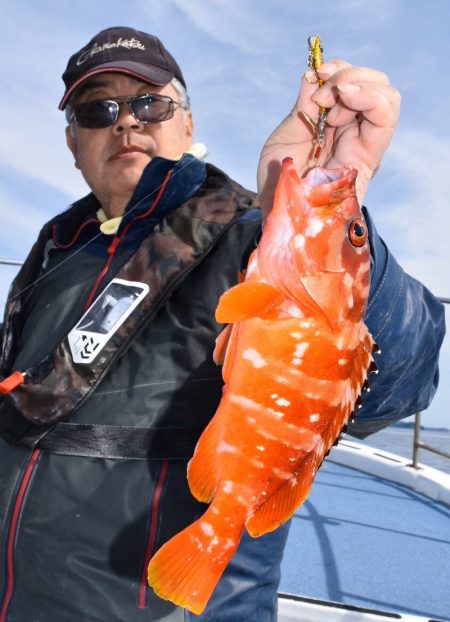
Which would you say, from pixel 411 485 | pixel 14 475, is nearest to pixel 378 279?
pixel 14 475

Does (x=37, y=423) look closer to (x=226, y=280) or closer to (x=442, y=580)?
(x=226, y=280)

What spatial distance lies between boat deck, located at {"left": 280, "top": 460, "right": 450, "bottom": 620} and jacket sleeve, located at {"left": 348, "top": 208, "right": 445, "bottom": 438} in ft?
9.13

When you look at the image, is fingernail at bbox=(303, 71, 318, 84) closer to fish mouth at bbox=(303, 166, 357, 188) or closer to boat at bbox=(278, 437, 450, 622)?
fish mouth at bbox=(303, 166, 357, 188)

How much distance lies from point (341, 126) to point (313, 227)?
23.0 inches

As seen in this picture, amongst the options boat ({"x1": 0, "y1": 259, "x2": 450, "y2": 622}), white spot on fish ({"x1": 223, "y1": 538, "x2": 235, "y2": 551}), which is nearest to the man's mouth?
white spot on fish ({"x1": 223, "y1": 538, "x2": 235, "y2": 551})

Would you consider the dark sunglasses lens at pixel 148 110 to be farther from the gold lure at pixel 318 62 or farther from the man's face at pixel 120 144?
the gold lure at pixel 318 62

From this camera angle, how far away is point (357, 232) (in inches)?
58.6

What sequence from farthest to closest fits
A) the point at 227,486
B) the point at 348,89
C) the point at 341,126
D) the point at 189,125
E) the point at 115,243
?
the point at 189,125
the point at 115,243
the point at 341,126
the point at 348,89
the point at 227,486

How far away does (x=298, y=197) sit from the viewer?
4.70 ft

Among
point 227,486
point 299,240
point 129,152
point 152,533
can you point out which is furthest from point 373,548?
point 299,240

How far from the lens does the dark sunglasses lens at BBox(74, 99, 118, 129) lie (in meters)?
2.68

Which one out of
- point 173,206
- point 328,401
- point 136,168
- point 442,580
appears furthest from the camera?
point 442,580

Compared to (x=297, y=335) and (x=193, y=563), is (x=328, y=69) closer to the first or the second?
(x=297, y=335)

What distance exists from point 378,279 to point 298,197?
0.52 metres
